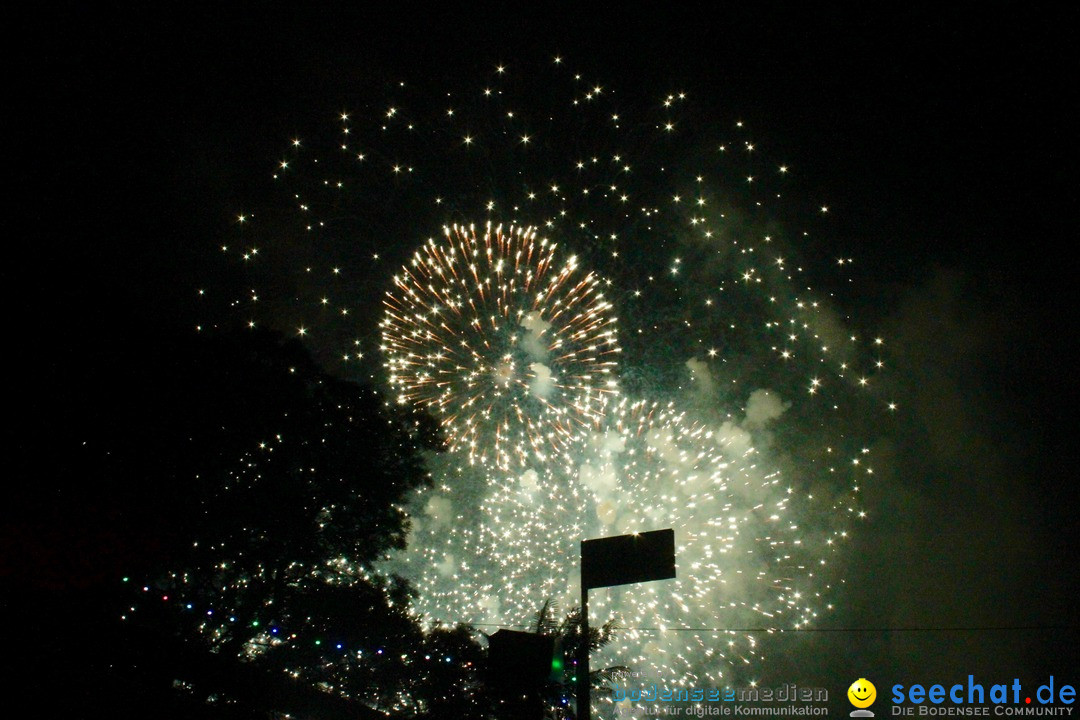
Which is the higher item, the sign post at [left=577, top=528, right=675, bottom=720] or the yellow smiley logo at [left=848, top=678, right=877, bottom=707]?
the sign post at [left=577, top=528, right=675, bottom=720]

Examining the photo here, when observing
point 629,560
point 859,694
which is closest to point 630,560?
point 629,560

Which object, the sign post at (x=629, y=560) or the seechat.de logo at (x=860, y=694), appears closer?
the sign post at (x=629, y=560)

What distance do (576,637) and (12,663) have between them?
5615 mm

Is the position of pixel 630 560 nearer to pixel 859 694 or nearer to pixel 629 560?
pixel 629 560

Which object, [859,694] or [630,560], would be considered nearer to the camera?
[630,560]

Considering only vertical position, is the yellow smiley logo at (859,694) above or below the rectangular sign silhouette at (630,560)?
below

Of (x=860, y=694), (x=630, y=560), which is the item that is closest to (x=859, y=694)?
(x=860, y=694)

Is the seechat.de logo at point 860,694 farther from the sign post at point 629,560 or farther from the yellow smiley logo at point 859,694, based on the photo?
the sign post at point 629,560

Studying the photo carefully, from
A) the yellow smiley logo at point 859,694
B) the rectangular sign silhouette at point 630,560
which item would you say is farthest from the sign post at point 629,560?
the yellow smiley logo at point 859,694

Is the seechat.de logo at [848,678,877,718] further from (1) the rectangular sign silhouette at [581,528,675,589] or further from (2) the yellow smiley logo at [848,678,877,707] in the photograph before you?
(1) the rectangular sign silhouette at [581,528,675,589]

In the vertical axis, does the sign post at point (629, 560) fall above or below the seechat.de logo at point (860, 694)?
above

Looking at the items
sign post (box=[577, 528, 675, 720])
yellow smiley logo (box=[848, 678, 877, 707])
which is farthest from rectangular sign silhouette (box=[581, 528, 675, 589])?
yellow smiley logo (box=[848, 678, 877, 707])

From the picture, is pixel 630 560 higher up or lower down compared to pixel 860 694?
higher up

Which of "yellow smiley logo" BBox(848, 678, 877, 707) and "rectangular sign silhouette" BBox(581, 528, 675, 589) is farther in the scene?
"yellow smiley logo" BBox(848, 678, 877, 707)
